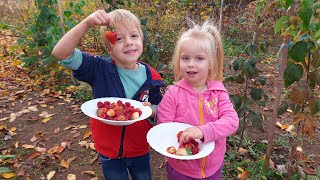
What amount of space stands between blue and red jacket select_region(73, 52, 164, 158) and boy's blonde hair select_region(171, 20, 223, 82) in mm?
242

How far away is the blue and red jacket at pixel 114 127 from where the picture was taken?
6.09ft

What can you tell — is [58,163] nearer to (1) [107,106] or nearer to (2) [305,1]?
(1) [107,106]

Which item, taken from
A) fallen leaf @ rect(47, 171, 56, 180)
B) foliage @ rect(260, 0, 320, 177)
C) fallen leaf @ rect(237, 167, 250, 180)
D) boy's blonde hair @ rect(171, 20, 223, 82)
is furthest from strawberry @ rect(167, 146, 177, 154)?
fallen leaf @ rect(47, 171, 56, 180)

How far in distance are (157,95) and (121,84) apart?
27 cm

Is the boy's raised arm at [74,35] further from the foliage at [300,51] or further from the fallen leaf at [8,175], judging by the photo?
the fallen leaf at [8,175]

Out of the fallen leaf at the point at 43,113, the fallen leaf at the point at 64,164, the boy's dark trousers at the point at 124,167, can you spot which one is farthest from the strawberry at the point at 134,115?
the fallen leaf at the point at 43,113

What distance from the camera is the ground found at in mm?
2889

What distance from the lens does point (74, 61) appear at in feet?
5.54

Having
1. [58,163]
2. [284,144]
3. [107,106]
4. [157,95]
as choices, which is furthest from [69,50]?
[284,144]

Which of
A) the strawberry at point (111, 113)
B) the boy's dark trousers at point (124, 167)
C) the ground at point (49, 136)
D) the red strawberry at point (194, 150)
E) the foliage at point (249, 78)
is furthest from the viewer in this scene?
the ground at point (49, 136)

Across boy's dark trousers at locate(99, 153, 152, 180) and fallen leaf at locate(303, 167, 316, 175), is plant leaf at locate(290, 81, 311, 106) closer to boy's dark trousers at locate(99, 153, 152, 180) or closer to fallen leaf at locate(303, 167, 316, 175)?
fallen leaf at locate(303, 167, 316, 175)

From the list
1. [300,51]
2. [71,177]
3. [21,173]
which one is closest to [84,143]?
[71,177]

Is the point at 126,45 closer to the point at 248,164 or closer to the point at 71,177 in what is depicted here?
the point at 71,177

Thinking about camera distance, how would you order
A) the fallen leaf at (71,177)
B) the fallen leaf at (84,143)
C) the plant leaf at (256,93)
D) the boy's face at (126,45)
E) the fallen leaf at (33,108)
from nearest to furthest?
the boy's face at (126,45) → the plant leaf at (256,93) → the fallen leaf at (71,177) → the fallen leaf at (84,143) → the fallen leaf at (33,108)
